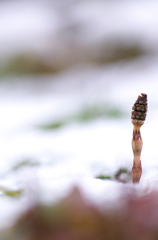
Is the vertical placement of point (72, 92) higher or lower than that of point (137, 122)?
higher

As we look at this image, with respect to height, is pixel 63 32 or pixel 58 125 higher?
pixel 63 32

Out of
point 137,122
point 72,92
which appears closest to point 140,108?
point 137,122

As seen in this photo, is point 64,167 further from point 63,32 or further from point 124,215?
point 63,32

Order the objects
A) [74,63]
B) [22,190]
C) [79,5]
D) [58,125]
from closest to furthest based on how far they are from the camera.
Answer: [22,190]
[58,125]
[74,63]
[79,5]

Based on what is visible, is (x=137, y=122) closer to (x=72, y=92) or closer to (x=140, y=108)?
(x=140, y=108)

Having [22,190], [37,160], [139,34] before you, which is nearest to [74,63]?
[139,34]

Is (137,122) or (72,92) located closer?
(137,122)

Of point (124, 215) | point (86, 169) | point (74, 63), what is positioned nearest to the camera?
point (124, 215)

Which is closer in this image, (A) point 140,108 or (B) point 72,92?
(A) point 140,108
